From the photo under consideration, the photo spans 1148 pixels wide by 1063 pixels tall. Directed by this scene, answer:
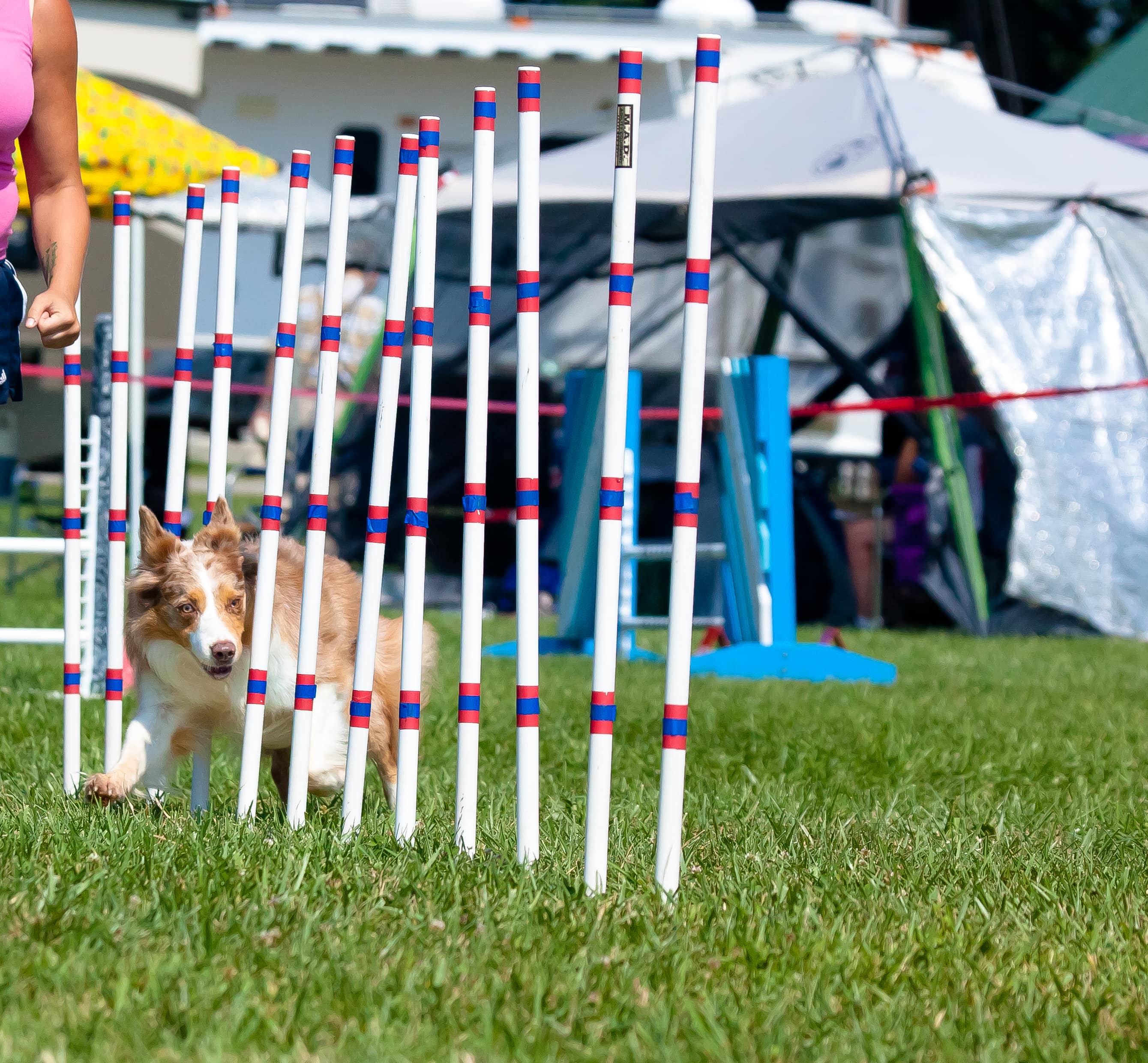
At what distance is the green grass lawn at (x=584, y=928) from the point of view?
7.39 feet

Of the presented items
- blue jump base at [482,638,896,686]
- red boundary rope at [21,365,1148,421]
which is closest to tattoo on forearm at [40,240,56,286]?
red boundary rope at [21,365,1148,421]

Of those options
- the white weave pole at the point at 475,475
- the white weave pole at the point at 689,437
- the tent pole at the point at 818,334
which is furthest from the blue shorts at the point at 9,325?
the tent pole at the point at 818,334

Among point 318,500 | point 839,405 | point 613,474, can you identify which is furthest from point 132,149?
point 613,474

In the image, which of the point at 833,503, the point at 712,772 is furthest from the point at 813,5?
the point at 712,772

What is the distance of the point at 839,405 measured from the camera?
423 inches

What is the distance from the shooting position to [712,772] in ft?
16.1

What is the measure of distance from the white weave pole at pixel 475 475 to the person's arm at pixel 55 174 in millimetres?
813

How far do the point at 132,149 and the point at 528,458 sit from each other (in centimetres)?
873

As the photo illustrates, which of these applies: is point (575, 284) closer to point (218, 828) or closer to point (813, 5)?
point (813, 5)

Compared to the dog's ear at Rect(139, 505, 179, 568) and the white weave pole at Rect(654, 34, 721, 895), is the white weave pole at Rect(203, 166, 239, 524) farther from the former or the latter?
the white weave pole at Rect(654, 34, 721, 895)

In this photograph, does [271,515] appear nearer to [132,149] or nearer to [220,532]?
[220,532]

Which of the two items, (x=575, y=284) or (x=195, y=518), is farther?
(x=195, y=518)

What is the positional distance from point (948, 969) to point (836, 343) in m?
9.54

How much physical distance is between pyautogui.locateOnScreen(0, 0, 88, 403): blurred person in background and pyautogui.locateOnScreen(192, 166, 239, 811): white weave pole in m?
0.38
